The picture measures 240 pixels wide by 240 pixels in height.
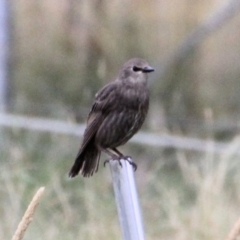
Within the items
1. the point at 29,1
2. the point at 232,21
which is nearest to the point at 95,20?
the point at 29,1

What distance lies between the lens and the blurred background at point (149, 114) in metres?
4.48

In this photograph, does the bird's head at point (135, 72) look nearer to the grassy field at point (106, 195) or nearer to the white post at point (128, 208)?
the grassy field at point (106, 195)

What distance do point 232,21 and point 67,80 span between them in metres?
2.21

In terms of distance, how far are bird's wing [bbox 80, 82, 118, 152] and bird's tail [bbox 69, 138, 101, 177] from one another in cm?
7

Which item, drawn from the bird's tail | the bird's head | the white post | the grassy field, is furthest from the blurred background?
the white post

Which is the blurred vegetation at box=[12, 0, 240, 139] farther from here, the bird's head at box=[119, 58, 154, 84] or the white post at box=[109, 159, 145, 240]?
the white post at box=[109, 159, 145, 240]

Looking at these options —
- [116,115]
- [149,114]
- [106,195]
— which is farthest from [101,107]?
[149,114]

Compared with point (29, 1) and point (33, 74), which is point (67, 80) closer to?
point (33, 74)

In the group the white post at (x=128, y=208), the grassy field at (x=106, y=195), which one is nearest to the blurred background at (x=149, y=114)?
the grassy field at (x=106, y=195)

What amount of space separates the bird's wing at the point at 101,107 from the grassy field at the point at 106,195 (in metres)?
0.93

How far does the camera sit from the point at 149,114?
6754mm

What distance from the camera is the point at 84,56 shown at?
7.44 metres

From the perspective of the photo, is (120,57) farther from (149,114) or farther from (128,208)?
(128,208)

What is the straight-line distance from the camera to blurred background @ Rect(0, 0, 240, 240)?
448 cm
